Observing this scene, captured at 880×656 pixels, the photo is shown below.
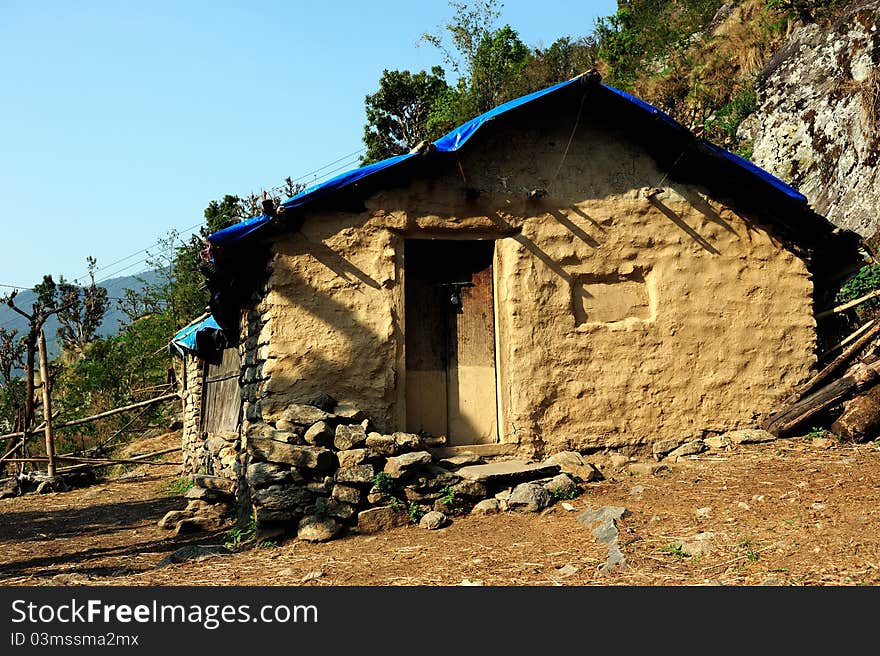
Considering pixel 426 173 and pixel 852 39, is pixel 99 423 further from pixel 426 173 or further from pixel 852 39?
pixel 852 39

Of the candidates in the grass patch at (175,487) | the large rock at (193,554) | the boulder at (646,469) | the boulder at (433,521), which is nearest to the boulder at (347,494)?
the boulder at (433,521)

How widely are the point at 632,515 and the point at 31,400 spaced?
8.11 metres

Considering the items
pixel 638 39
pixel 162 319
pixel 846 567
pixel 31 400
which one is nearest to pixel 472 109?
pixel 638 39

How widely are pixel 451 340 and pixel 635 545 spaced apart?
3.08 meters

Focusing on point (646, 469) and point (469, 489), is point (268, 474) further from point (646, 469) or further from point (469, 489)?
point (646, 469)

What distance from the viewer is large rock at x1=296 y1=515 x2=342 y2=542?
621 centimetres

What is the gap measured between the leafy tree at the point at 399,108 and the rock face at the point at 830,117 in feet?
52.8

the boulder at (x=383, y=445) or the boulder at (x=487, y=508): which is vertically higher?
the boulder at (x=383, y=445)

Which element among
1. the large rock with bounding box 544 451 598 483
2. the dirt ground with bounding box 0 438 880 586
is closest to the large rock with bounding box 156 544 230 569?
the dirt ground with bounding box 0 438 880 586

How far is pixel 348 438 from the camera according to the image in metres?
6.60

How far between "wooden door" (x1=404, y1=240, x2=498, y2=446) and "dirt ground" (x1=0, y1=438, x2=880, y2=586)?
49.6 inches

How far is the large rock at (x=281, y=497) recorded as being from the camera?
6379 mm

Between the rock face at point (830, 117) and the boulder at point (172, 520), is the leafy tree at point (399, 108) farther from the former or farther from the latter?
the boulder at point (172, 520)

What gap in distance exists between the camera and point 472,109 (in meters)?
24.9
